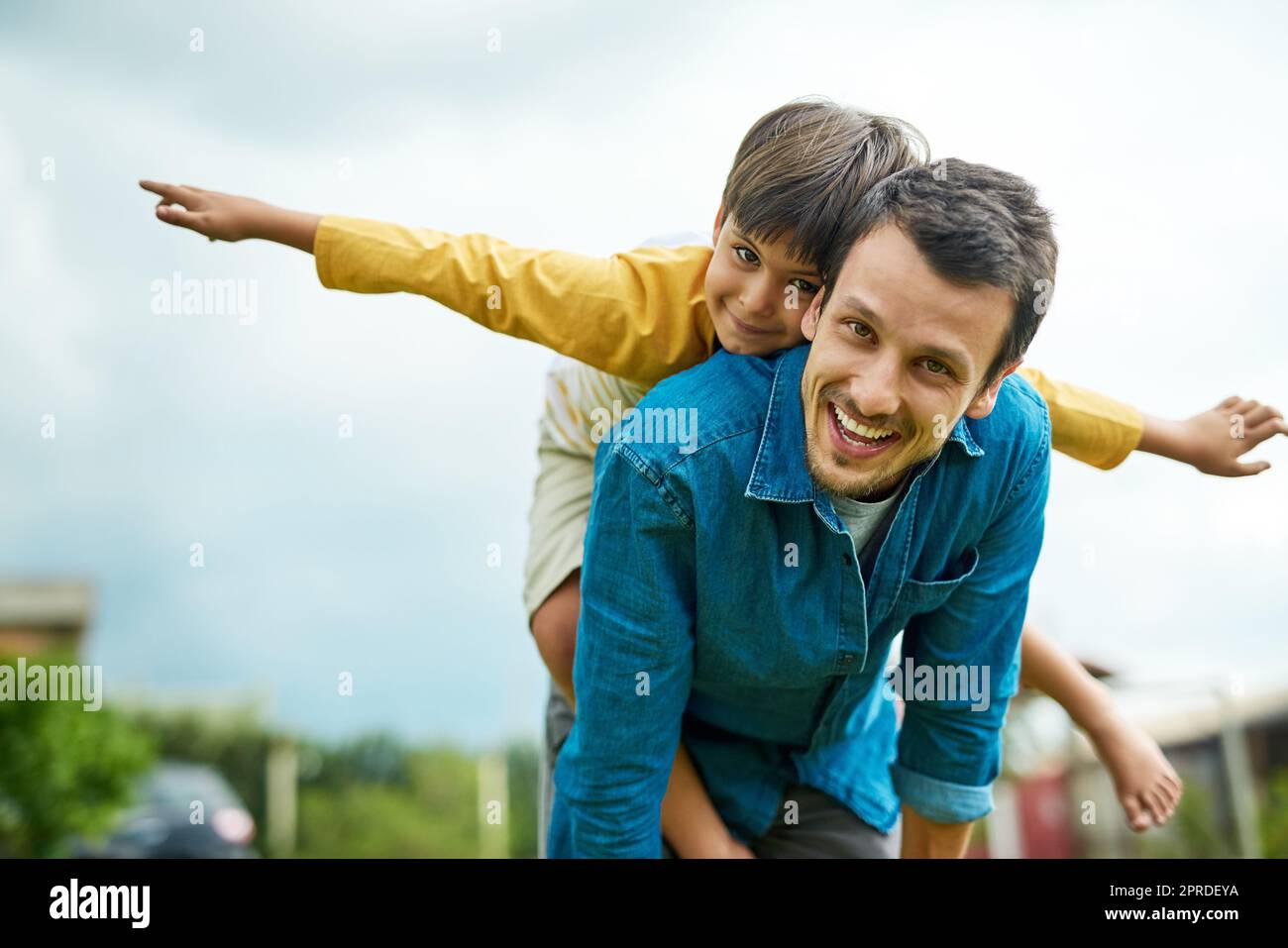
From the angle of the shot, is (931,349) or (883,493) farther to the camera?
(883,493)

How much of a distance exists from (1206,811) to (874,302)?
9914 millimetres

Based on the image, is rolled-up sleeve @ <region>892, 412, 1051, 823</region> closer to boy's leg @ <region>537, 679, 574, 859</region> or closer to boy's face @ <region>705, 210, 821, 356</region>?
boy's face @ <region>705, 210, 821, 356</region>

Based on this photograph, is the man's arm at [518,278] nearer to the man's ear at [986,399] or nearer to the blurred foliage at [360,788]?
the man's ear at [986,399]

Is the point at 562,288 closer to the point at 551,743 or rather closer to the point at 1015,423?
the point at 1015,423

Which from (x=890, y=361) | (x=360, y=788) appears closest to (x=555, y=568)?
(x=890, y=361)

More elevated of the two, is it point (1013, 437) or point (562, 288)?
point (562, 288)

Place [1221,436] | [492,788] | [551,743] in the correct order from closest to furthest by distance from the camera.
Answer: [1221,436], [551,743], [492,788]

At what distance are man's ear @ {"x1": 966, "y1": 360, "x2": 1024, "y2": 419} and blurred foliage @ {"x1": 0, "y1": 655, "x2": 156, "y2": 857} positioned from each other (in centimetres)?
1023

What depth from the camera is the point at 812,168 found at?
2.30 meters

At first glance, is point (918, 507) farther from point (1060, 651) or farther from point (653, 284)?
point (1060, 651)

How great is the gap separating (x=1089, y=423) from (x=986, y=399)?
1.85 feet
